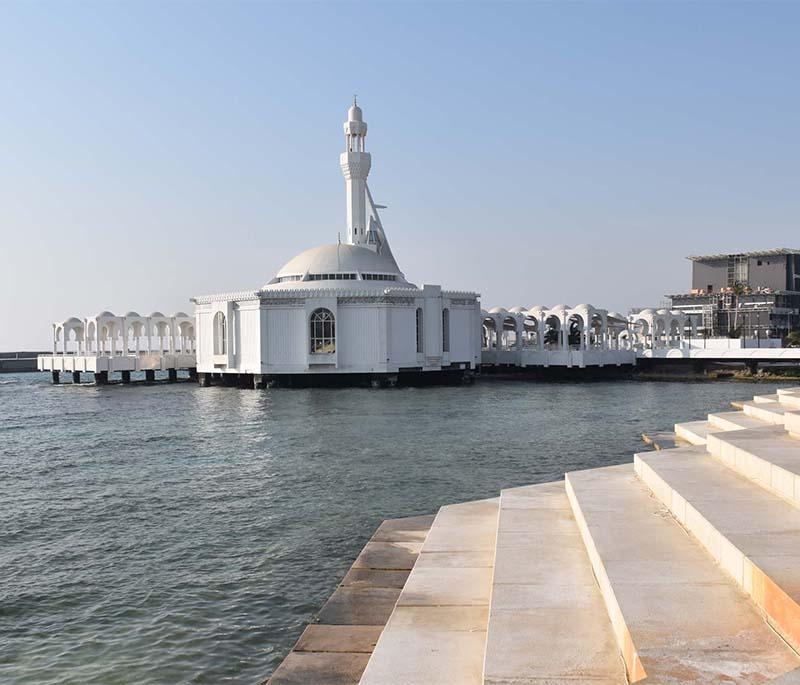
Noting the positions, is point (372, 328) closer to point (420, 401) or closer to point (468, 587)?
point (420, 401)

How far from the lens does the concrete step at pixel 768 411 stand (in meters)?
14.8

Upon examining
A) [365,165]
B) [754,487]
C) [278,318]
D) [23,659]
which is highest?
[365,165]

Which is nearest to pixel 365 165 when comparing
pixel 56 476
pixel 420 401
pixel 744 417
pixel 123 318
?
pixel 123 318

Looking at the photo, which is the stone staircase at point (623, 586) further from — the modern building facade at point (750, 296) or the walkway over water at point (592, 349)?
the modern building facade at point (750, 296)

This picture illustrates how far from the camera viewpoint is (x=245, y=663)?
29.0 ft

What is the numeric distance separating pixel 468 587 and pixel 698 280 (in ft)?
426

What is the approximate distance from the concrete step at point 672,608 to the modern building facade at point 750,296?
106 meters

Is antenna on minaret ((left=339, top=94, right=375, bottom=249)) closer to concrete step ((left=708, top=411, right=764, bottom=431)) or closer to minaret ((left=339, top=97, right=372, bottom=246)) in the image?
minaret ((left=339, top=97, right=372, bottom=246))

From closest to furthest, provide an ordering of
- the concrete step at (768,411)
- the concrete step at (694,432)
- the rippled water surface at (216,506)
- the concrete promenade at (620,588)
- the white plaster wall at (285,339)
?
the concrete promenade at (620,588) → the rippled water surface at (216,506) → the concrete step at (768,411) → the concrete step at (694,432) → the white plaster wall at (285,339)

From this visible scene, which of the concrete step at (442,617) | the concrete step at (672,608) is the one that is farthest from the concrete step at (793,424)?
the concrete step at (442,617)

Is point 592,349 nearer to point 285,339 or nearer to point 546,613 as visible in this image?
point 285,339

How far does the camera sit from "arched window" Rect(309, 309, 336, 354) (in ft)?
210

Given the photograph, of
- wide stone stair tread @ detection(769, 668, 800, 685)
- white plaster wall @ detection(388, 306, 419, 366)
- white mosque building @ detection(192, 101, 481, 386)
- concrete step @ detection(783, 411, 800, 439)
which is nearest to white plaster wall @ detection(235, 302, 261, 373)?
white mosque building @ detection(192, 101, 481, 386)

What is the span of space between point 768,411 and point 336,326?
1960 inches
